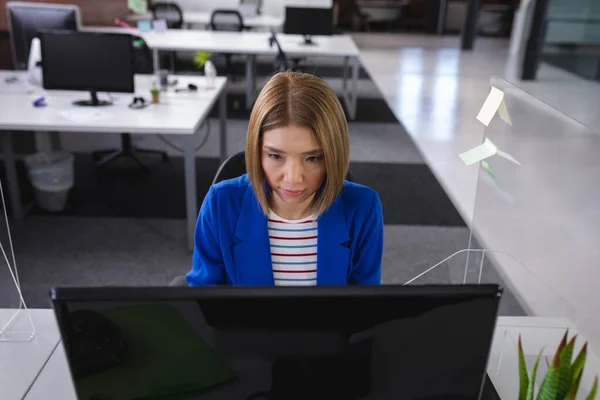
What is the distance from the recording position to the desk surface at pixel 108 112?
2879 mm

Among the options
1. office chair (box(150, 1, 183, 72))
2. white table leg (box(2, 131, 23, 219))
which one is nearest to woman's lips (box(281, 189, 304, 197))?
white table leg (box(2, 131, 23, 219))

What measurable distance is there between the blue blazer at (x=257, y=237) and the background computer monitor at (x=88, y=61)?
218 cm

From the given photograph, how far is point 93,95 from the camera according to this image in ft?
10.8

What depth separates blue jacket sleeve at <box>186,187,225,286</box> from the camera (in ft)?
4.32

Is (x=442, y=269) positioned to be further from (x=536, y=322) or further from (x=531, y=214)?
(x=536, y=322)

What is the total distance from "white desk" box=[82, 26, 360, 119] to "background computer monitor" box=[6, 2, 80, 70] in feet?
4.18

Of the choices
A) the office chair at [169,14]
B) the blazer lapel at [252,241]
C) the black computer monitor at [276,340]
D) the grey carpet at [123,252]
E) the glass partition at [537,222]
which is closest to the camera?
the black computer monitor at [276,340]

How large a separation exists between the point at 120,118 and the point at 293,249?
2044 millimetres

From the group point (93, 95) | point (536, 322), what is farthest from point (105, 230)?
point (536, 322)

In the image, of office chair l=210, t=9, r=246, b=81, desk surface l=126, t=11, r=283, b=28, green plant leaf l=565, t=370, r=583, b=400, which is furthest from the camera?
desk surface l=126, t=11, r=283, b=28

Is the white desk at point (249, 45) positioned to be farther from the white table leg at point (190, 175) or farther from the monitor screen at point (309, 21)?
the white table leg at point (190, 175)

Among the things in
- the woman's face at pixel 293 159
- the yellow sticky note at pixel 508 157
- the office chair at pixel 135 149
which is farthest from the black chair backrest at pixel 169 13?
the woman's face at pixel 293 159

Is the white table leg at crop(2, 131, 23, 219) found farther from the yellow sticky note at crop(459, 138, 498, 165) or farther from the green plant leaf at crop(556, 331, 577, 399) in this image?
the green plant leaf at crop(556, 331, 577, 399)

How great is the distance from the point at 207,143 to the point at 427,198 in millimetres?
2152
